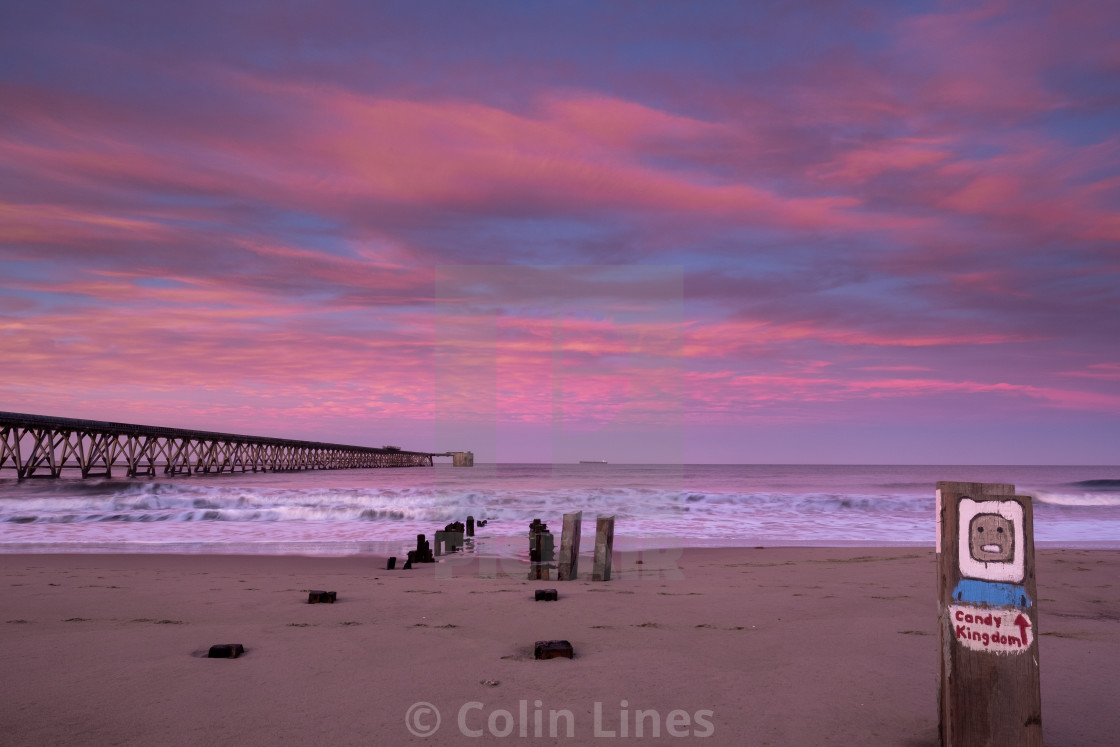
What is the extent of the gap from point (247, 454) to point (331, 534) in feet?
238

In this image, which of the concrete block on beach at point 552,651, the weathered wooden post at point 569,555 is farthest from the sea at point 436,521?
the concrete block on beach at point 552,651

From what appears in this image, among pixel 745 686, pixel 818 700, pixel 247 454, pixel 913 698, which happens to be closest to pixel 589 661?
pixel 745 686

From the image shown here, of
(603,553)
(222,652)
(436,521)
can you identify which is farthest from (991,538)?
(436,521)

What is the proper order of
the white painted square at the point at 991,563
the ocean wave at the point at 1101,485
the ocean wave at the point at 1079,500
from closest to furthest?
the white painted square at the point at 991,563
the ocean wave at the point at 1079,500
the ocean wave at the point at 1101,485

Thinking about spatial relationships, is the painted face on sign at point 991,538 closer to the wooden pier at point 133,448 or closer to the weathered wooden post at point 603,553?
the weathered wooden post at point 603,553

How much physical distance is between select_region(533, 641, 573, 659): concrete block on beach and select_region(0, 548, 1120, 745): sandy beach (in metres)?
0.10

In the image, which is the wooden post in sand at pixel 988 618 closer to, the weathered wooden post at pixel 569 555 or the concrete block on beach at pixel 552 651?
the concrete block on beach at pixel 552 651

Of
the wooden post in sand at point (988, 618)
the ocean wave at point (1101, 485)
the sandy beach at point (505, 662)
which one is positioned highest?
the wooden post in sand at point (988, 618)

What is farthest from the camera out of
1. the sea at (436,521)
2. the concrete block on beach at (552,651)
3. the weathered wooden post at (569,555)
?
the sea at (436,521)

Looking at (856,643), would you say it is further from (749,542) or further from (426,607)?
(749,542)

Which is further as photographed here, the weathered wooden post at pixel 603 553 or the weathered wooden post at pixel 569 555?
the weathered wooden post at pixel 569 555

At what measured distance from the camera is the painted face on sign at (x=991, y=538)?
3205 mm

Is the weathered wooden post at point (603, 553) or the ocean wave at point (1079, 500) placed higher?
the weathered wooden post at point (603, 553)

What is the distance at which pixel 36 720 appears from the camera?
Result: 4133 mm
